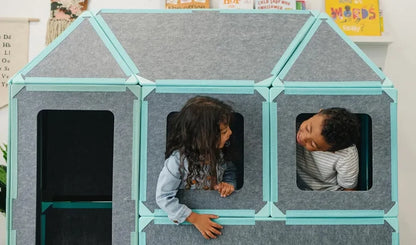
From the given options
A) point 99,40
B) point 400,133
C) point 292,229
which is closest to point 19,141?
point 99,40

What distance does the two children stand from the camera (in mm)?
1168

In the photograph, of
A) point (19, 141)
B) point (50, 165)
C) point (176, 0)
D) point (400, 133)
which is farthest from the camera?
point (400, 133)

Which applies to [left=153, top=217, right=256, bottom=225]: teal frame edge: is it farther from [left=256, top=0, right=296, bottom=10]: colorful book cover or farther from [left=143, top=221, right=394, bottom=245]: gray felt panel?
[left=256, top=0, right=296, bottom=10]: colorful book cover

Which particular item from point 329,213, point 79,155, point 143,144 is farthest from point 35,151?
point 329,213

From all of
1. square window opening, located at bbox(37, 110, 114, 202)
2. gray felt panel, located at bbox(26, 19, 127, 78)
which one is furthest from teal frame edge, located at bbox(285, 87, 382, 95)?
square window opening, located at bbox(37, 110, 114, 202)

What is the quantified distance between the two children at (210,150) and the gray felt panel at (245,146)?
0.10 feet

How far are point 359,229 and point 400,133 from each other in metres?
1.02

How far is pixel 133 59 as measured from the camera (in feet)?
4.15

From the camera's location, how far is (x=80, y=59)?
1.25 meters

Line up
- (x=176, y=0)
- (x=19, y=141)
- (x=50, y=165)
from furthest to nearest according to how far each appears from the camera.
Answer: (x=176, y=0)
(x=50, y=165)
(x=19, y=141)

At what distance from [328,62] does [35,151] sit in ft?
3.34

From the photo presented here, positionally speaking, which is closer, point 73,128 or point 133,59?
point 133,59

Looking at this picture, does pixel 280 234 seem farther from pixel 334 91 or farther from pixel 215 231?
pixel 334 91

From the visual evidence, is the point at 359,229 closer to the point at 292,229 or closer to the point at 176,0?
the point at 292,229
